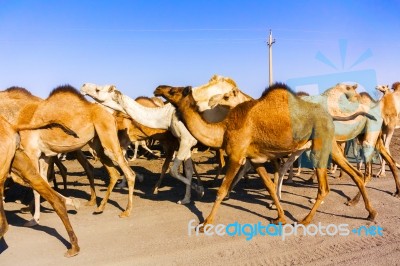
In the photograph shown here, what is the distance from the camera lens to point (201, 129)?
22.0ft

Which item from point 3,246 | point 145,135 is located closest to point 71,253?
point 3,246

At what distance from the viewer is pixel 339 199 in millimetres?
8438

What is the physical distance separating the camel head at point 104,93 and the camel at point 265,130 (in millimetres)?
1582

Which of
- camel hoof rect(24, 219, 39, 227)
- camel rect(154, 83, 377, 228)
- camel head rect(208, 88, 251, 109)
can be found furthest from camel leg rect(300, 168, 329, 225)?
camel hoof rect(24, 219, 39, 227)

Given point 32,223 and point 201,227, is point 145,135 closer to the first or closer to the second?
point 32,223

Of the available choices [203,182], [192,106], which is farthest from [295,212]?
[203,182]

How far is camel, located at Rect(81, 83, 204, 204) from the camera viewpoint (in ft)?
26.5

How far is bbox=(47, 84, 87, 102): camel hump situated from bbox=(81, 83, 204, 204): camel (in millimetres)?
380

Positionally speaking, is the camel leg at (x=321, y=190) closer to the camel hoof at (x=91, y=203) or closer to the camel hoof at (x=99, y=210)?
the camel hoof at (x=99, y=210)

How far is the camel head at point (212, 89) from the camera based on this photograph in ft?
24.4

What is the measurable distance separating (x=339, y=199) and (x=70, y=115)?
5710 mm

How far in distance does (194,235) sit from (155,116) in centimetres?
314

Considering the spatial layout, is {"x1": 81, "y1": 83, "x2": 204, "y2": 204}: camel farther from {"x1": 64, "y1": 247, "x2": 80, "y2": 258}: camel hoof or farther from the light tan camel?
{"x1": 64, "y1": 247, "x2": 80, "y2": 258}: camel hoof

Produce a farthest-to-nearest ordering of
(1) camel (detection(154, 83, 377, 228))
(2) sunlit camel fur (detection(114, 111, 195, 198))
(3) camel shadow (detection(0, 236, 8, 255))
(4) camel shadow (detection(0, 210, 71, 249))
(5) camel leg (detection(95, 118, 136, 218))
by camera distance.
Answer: (2) sunlit camel fur (detection(114, 111, 195, 198)), (5) camel leg (detection(95, 118, 136, 218)), (1) camel (detection(154, 83, 377, 228)), (4) camel shadow (detection(0, 210, 71, 249)), (3) camel shadow (detection(0, 236, 8, 255))
